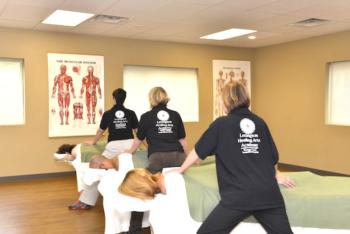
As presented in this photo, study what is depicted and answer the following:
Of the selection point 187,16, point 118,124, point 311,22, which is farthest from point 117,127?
point 311,22

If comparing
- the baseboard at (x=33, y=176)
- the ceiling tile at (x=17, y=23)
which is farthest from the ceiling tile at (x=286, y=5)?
the baseboard at (x=33, y=176)

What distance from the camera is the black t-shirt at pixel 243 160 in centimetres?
168

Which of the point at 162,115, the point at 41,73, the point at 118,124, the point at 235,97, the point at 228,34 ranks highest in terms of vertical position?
the point at 228,34

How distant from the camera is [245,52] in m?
6.70

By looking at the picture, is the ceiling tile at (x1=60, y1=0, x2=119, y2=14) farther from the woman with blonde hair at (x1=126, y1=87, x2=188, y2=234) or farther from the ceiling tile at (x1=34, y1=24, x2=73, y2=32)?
the woman with blonde hair at (x1=126, y1=87, x2=188, y2=234)

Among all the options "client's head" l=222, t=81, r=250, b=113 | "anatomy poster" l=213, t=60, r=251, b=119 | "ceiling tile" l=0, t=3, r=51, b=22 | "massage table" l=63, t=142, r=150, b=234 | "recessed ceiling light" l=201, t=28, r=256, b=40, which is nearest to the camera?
"client's head" l=222, t=81, r=250, b=113

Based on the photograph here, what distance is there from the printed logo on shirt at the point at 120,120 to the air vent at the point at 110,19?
4.25ft

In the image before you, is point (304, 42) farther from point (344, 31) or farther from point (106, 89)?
point (106, 89)

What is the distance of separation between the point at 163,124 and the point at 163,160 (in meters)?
0.27

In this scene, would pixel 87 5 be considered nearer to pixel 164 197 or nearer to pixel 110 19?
pixel 110 19

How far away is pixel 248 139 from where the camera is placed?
171 cm

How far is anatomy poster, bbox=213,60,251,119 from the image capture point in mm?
6418

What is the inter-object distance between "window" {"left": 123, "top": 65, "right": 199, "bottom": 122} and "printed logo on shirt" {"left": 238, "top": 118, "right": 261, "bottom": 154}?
13.9 feet

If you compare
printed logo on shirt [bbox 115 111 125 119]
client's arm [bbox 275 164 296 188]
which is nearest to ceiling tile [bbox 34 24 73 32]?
printed logo on shirt [bbox 115 111 125 119]
